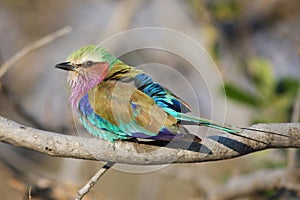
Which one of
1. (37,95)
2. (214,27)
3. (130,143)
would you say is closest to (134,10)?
(214,27)

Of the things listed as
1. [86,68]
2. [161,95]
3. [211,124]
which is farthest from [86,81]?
[211,124]

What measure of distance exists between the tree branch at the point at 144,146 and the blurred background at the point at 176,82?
673 mm

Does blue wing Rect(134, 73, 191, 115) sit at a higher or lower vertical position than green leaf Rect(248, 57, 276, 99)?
lower

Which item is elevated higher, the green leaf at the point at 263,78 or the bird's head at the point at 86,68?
the green leaf at the point at 263,78

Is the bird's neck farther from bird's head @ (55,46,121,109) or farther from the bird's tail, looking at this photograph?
the bird's tail

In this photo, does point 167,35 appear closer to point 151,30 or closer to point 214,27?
point 151,30

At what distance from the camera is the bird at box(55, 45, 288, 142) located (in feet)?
7.38

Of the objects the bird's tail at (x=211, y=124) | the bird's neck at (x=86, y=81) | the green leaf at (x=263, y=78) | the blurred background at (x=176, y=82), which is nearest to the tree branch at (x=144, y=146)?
the bird's tail at (x=211, y=124)

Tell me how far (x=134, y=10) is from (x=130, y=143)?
2.74 metres

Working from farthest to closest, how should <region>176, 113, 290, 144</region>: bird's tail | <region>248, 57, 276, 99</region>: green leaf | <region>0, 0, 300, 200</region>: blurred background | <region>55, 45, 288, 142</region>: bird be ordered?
<region>248, 57, 276, 99</region>: green leaf < <region>0, 0, 300, 200</region>: blurred background < <region>55, 45, 288, 142</region>: bird < <region>176, 113, 290, 144</region>: bird's tail

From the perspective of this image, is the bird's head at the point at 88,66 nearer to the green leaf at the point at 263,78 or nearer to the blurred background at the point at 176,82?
the blurred background at the point at 176,82

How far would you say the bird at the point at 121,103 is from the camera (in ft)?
7.38

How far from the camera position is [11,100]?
3.19 m

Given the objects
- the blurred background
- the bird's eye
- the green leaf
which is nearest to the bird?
the bird's eye
